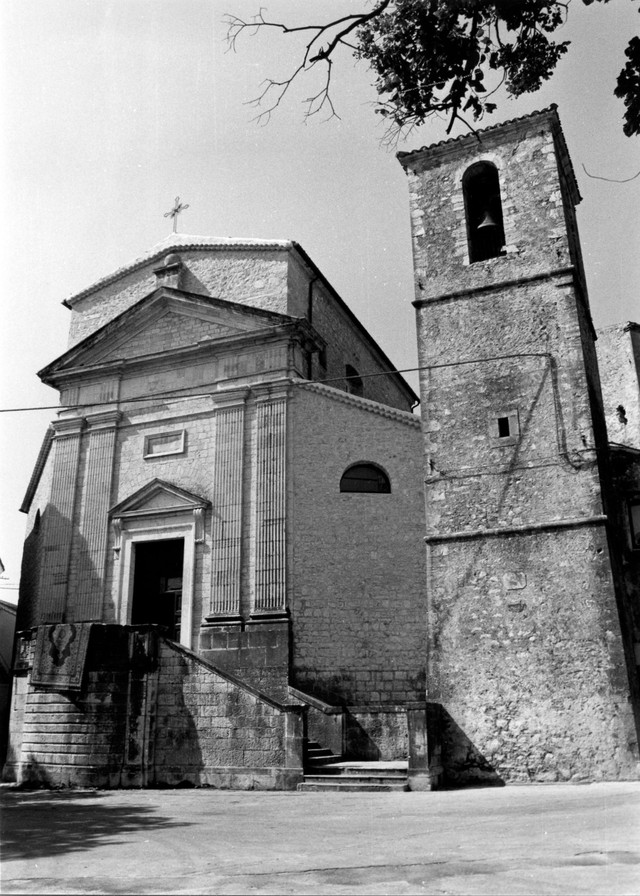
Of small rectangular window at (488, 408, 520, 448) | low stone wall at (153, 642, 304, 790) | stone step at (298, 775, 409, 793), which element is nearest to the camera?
stone step at (298, 775, 409, 793)

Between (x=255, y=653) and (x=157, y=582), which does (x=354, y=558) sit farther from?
(x=157, y=582)

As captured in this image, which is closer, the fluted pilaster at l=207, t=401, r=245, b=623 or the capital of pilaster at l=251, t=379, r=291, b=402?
the fluted pilaster at l=207, t=401, r=245, b=623

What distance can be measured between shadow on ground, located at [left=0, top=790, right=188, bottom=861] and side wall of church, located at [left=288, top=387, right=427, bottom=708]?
5001 mm

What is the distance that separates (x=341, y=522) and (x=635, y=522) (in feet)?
17.9

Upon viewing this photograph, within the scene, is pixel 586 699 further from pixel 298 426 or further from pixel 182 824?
pixel 298 426

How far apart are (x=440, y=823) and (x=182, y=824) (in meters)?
2.58

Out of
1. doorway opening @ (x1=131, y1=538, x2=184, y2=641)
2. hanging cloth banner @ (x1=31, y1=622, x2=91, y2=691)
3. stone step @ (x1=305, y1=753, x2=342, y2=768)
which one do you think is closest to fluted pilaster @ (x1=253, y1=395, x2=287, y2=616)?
doorway opening @ (x1=131, y1=538, x2=184, y2=641)

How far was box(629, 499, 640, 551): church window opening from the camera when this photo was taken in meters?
14.4

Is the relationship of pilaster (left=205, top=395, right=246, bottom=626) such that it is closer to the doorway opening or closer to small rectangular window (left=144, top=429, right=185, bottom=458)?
small rectangular window (left=144, top=429, right=185, bottom=458)

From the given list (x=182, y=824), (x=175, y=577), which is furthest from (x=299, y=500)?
(x=182, y=824)

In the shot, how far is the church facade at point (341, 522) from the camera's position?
12.1 m

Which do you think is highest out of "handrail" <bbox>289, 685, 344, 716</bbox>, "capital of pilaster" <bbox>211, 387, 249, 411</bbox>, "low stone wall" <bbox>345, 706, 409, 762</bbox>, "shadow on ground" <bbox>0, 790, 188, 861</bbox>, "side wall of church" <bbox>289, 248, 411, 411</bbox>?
"side wall of church" <bbox>289, 248, 411, 411</bbox>

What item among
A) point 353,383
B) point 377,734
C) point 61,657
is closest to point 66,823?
point 61,657

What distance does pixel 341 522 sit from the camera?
16281 mm
